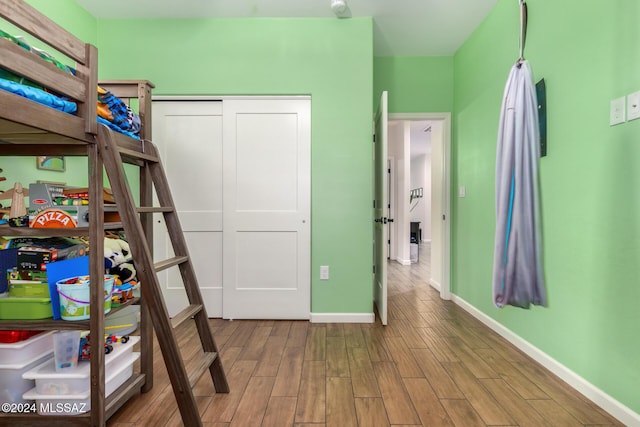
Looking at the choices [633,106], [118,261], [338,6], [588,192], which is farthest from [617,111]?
[118,261]

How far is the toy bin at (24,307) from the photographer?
1.27 m

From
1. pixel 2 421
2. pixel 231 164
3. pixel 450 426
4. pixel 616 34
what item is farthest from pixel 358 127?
pixel 2 421

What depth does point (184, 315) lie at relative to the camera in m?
1.47

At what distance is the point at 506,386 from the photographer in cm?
172

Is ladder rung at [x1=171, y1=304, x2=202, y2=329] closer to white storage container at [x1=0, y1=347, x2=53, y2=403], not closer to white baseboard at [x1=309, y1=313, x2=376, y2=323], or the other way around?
white storage container at [x1=0, y1=347, x2=53, y2=403]

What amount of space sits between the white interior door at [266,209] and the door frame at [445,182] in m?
1.26

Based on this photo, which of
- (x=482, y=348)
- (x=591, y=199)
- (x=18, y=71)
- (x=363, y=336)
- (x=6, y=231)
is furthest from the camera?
(x=363, y=336)

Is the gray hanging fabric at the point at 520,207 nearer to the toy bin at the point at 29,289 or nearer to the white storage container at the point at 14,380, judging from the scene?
the toy bin at the point at 29,289

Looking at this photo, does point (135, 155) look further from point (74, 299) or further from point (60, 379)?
point (60, 379)

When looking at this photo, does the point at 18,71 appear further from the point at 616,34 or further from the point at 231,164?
the point at 616,34

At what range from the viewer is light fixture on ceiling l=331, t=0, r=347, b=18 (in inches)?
95.3

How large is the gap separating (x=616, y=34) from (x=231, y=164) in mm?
2588

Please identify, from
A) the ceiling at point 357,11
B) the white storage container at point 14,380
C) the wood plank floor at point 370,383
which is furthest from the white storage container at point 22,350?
the ceiling at point 357,11

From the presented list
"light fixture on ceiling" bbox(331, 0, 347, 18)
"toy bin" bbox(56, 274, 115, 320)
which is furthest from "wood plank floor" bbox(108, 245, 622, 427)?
"light fixture on ceiling" bbox(331, 0, 347, 18)
